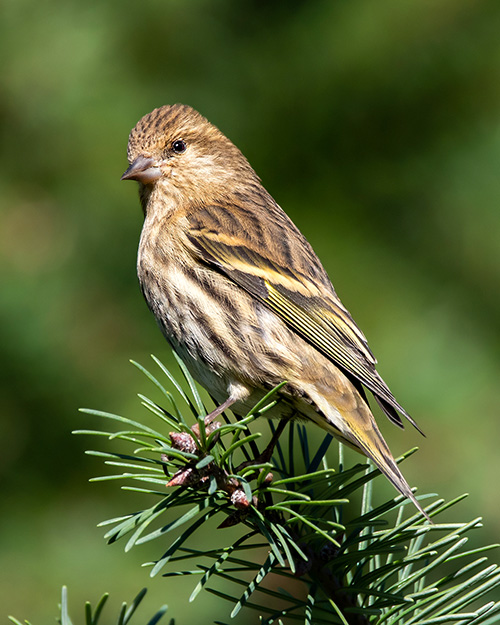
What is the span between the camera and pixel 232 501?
183cm

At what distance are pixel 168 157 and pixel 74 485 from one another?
1.57 metres

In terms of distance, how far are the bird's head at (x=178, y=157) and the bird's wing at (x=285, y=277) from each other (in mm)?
185

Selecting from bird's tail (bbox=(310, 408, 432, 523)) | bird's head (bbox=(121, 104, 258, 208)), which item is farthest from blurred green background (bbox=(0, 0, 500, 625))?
bird's tail (bbox=(310, 408, 432, 523))

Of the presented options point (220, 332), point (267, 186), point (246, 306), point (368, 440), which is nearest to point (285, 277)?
point (246, 306)

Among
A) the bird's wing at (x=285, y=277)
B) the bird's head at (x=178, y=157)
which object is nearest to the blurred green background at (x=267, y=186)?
the bird's head at (x=178, y=157)

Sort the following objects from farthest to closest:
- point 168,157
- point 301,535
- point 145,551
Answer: point 145,551, point 168,157, point 301,535

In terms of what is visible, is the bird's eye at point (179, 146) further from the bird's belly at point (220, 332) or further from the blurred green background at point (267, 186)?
the blurred green background at point (267, 186)

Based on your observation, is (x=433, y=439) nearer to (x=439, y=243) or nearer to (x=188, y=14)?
(x=439, y=243)

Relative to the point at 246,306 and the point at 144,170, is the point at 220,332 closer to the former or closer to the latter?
the point at 246,306

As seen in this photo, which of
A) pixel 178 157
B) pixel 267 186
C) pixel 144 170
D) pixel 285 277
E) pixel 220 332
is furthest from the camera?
pixel 267 186

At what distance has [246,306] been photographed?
8.52 feet

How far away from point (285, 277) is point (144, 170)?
70cm

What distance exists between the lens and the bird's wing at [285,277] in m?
2.54

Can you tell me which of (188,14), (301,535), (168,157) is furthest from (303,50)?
(301,535)
